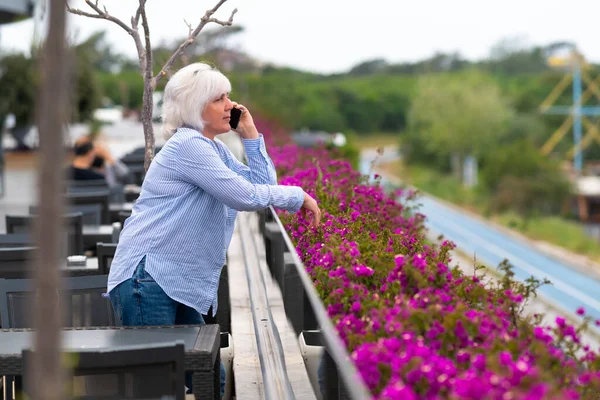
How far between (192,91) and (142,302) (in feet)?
2.48

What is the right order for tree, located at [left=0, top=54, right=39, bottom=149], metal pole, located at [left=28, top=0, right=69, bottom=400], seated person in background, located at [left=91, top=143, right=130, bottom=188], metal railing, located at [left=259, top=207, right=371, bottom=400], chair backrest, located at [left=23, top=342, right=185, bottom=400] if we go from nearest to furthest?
metal pole, located at [left=28, top=0, right=69, bottom=400], metal railing, located at [left=259, top=207, right=371, bottom=400], chair backrest, located at [left=23, top=342, right=185, bottom=400], seated person in background, located at [left=91, top=143, right=130, bottom=188], tree, located at [left=0, top=54, right=39, bottom=149]

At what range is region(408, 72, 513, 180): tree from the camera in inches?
3757

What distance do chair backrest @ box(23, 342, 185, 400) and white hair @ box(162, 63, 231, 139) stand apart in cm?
107

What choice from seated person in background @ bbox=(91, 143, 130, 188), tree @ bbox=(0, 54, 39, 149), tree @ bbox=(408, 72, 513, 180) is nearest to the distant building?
tree @ bbox=(408, 72, 513, 180)

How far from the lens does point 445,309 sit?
2980mm

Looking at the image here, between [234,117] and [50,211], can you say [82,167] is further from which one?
[50,211]

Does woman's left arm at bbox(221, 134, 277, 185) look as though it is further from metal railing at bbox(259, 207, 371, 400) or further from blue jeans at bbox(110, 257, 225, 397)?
blue jeans at bbox(110, 257, 225, 397)

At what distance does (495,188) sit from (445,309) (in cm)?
8024

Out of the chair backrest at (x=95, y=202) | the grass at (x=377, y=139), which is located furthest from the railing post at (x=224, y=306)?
the grass at (x=377, y=139)

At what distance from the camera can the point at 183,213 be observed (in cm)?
354

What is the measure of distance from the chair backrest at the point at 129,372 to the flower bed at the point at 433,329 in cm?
50

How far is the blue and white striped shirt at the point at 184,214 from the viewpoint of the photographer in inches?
138

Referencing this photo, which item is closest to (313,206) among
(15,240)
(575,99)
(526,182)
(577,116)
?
(15,240)

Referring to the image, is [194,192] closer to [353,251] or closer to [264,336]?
[353,251]
